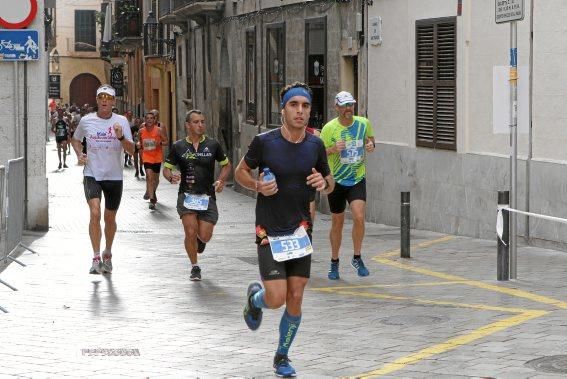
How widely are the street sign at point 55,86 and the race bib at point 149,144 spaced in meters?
58.4

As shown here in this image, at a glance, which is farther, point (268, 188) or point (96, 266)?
point (96, 266)

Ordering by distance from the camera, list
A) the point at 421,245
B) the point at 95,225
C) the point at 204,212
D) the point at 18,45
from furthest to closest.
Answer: the point at 18,45, the point at 421,245, the point at 95,225, the point at 204,212

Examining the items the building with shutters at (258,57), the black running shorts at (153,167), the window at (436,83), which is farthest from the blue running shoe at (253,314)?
the black running shorts at (153,167)

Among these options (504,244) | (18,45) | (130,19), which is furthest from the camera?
(130,19)

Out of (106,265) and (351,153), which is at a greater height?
(351,153)

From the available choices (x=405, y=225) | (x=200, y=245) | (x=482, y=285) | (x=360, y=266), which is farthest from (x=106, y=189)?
(x=482, y=285)

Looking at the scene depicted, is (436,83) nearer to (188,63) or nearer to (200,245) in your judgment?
(200,245)

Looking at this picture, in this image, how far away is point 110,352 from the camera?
9695mm

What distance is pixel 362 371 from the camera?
29.1 feet

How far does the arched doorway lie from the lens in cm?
9338

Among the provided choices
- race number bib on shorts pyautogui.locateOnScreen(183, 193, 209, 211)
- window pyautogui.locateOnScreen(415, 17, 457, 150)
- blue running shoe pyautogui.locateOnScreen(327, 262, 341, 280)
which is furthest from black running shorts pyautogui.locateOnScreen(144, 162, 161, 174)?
blue running shoe pyautogui.locateOnScreen(327, 262, 341, 280)

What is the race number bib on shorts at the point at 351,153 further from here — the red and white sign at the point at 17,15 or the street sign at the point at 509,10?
the red and white sign at the point at 17,15

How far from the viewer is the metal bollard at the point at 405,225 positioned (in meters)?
15.5

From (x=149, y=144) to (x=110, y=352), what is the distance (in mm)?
18459
